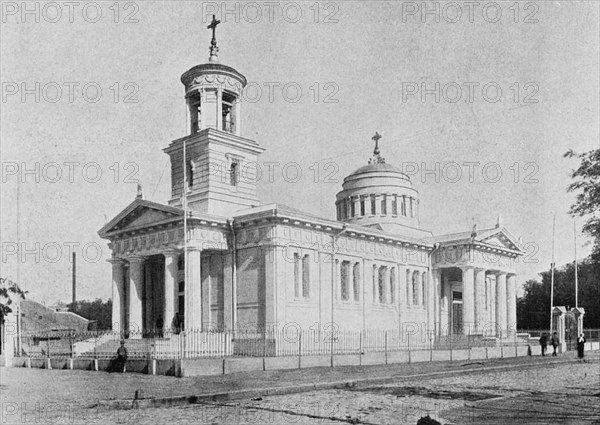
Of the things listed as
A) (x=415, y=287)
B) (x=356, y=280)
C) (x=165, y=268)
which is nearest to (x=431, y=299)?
(x=415, y=287)

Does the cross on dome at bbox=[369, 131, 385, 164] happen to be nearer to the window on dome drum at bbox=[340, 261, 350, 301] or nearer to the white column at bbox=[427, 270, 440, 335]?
the white column at bbox=[427, 270, 440, 335]

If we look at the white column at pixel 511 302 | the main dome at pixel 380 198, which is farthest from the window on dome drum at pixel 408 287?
the white column at pixel 511 302

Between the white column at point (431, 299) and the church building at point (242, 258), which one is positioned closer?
the church building at point (242, 258)

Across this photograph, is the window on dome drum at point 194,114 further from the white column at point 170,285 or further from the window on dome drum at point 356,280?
the window on dome drum at point 356,280

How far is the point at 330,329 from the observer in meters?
33.4

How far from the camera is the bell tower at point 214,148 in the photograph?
34031mm

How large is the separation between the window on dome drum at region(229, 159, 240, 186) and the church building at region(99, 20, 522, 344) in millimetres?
59

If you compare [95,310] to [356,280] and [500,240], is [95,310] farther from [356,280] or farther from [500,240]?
[356,280]

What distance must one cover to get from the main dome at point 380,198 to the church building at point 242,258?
205 inches

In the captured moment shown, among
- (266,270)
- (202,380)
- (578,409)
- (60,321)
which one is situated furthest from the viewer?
(60,321)

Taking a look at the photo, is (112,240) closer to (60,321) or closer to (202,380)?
(202,380)

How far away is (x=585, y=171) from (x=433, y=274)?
2713 cm

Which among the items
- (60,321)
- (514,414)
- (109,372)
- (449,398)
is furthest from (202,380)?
(60,321)

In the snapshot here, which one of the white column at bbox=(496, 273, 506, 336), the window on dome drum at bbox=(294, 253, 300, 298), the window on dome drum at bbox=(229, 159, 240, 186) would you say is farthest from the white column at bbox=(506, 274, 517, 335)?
the window on dome drum at bbox=(229, 159, 240, 186)
